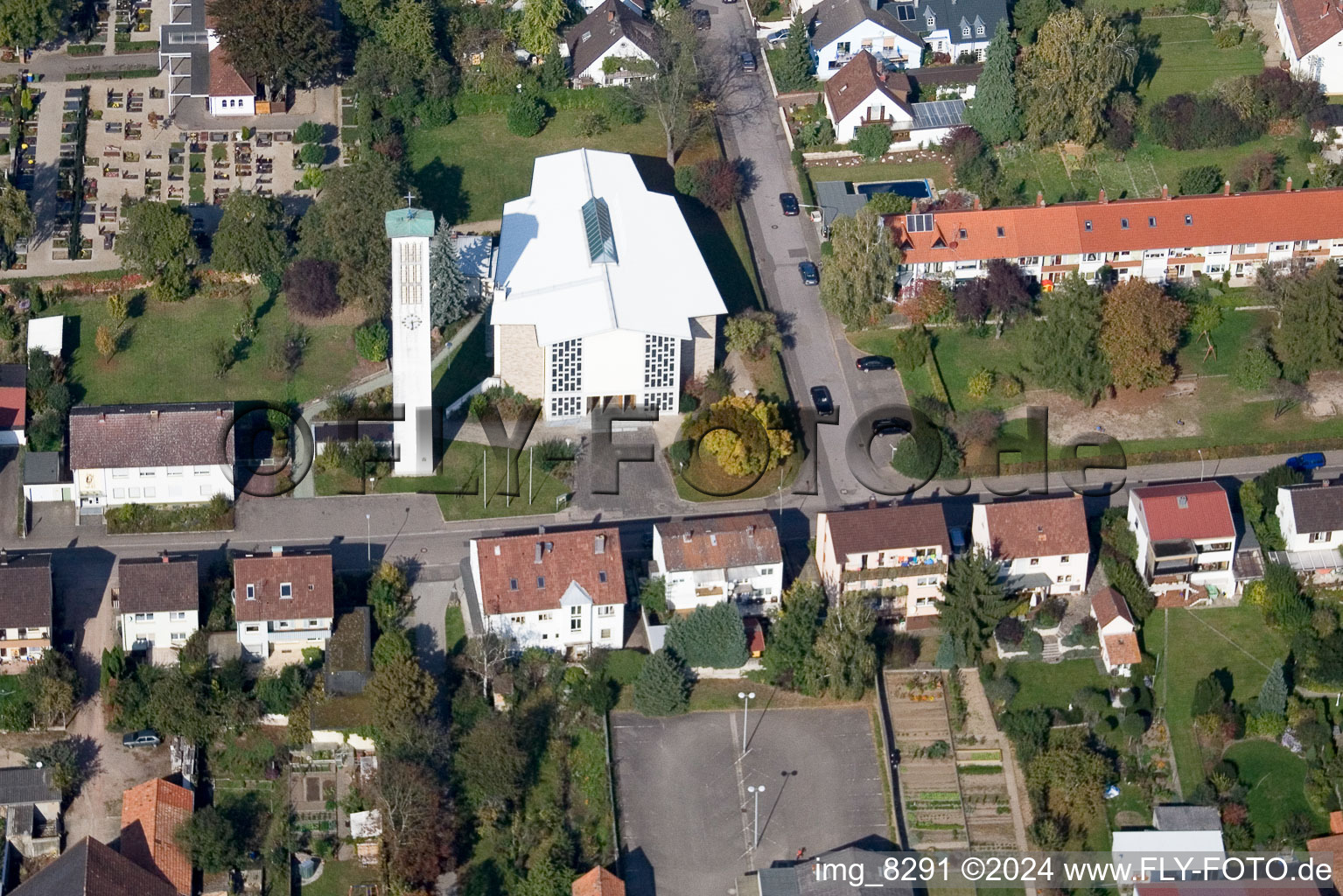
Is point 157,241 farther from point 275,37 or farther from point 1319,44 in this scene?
point 1319,44

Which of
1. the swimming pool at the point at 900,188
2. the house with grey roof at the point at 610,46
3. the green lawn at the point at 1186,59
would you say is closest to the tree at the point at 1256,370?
the swimming pool at the point at 900,188

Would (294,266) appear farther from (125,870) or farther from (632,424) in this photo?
(125,870)

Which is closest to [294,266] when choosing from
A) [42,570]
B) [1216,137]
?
[42,570]

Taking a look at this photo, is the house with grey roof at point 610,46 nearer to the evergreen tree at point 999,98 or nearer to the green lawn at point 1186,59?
the evergreen tree at point 999,98

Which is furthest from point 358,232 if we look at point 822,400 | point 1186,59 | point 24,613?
point 1186,59

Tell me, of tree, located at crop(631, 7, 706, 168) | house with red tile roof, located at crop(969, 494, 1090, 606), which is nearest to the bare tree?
house with red tile roof, located at crop(969, 494, 1090, 606)
